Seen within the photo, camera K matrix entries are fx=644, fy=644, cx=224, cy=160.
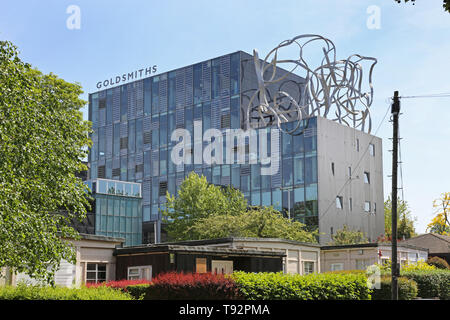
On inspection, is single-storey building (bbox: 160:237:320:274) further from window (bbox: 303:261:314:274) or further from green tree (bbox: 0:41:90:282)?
green tree (bbox: 0:41:90:282)

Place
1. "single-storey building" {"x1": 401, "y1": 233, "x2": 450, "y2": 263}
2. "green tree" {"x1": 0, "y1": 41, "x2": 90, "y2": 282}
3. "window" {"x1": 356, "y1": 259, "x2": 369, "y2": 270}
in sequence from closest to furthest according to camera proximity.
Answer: "green tree" {"x1": 0, "y1": 41, "x2": 90, "y2": 282}, "window" {"x1": 356, "y1": 259, "x2": 369, "y2": 270}, "single-storey building" {"x1": 401, "y1": 233, "x2": 450, "y2": 263}

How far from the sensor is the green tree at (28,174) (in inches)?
845

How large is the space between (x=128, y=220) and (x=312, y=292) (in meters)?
56.0

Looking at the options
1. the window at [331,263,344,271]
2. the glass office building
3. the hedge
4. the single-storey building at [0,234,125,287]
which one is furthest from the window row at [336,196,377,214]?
the hedge

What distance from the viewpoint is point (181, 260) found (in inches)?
1283

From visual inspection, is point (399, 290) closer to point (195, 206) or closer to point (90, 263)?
point (90, 263)

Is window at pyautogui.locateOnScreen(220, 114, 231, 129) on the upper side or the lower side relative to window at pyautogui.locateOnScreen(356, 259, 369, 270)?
upper

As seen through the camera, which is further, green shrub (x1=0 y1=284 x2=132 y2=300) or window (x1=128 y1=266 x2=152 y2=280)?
window (x1=128 y1=266 x2=152 y2=280)

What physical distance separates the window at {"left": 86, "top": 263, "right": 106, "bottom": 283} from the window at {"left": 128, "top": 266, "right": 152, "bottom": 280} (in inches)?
60.7

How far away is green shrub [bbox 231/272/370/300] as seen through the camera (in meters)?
25.2

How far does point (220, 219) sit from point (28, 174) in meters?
37.7

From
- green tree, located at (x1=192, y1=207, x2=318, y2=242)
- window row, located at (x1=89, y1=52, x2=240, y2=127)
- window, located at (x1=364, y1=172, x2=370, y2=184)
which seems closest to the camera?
green tree, located at (x1=192, y1=207, x2=318, y2=242)
